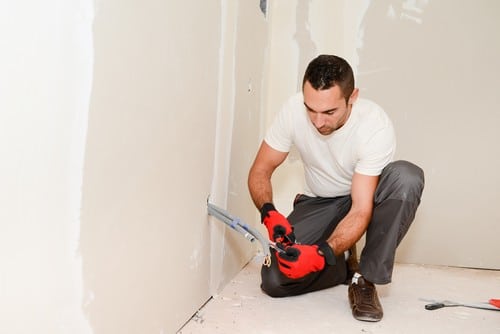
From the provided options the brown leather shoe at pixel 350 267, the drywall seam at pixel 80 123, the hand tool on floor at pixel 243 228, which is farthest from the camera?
the brown leather shoe at pixel 350 267

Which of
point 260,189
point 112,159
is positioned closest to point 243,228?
point 260,189

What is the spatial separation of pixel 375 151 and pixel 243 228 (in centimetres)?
57

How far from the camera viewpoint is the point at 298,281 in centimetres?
195

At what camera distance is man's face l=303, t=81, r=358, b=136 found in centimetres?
166

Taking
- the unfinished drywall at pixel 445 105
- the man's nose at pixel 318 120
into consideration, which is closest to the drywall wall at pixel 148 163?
the man's nose at pixel 318 120

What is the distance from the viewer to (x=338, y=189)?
2.09 metres

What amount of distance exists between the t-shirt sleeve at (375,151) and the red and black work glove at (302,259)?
1.21 feet

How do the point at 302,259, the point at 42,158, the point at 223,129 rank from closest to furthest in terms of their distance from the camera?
the point at 42,158
the point at 302,259
the point at 223,129

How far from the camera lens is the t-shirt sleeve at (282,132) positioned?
6.55 ft

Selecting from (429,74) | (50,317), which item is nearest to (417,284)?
(429,74)

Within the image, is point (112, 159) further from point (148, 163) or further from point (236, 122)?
point (236, 122)

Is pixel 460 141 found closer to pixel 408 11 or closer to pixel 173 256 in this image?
pixel 408 11

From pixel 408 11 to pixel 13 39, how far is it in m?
2.14

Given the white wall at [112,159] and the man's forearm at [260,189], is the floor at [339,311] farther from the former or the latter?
the man's forearm at [260,189]
